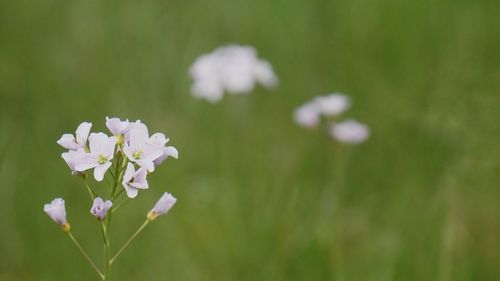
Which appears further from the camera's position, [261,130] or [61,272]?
[261,130]

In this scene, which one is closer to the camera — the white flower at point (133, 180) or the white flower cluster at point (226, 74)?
the white flower at point (133, 180)

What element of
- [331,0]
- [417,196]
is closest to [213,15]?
[331,0]

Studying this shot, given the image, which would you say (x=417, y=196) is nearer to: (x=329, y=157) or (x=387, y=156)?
(x=387, y=156)

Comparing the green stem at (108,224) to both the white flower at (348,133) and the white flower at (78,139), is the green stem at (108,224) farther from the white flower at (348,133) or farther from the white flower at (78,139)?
the white flower at (348,133)

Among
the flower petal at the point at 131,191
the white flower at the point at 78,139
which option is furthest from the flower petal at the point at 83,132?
the flower petal at the point at 131,191

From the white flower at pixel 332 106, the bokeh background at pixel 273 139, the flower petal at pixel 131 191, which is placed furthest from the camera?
the bokeh background at pixel 273 139

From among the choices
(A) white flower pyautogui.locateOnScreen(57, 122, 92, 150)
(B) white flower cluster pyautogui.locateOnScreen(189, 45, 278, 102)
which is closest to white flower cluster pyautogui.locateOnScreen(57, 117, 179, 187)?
(A) white flower pyautogui.locateOnScreen(57, 122, 92, 150)
